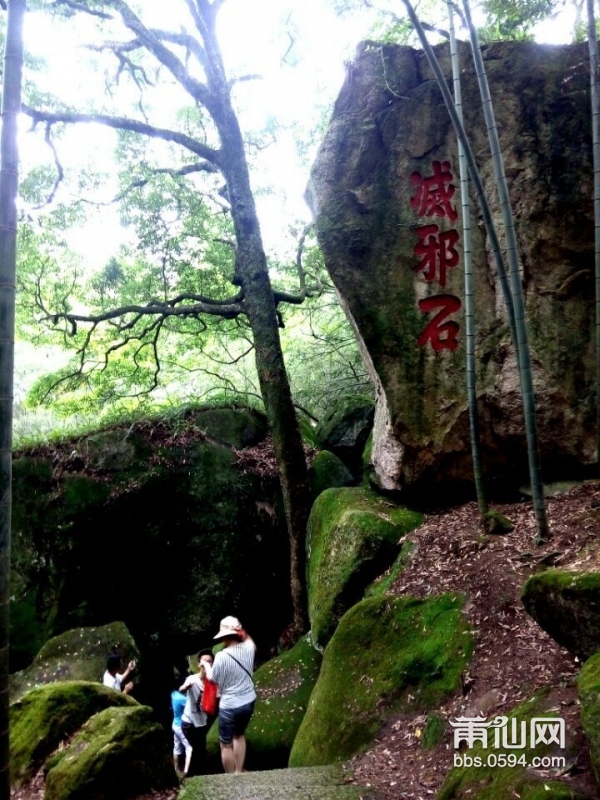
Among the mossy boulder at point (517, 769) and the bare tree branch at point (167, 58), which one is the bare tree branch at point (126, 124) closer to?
→ the bare tree branch at point (167, 58)

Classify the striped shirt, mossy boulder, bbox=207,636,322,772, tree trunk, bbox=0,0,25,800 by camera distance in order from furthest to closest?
mossy boulder, bbox=207,636,322,772
the striped shirt
tree trunk, bbox=0,0,25,800

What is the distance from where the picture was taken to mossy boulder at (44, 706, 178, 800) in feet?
11.5

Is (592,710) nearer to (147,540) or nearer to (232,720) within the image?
(232,720)

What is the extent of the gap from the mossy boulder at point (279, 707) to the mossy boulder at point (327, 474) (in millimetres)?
2394

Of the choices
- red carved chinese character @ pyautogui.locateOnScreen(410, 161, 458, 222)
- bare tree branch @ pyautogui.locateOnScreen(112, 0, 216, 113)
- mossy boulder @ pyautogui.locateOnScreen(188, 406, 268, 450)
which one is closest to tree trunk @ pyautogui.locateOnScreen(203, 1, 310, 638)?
bare tree branch @ pyautogui.locateOnScreen(112, 0, 216, 113)

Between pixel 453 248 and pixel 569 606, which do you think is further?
pixel 453 248

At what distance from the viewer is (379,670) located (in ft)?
15.8

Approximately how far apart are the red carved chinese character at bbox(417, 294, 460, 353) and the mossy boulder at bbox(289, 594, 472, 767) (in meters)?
2.86

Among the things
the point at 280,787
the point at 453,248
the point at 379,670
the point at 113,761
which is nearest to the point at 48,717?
the point at 113,761

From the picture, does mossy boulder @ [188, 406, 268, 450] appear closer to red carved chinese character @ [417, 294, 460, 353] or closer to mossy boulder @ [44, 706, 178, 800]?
red carved chinese character @ [417, 294, 460, 353]

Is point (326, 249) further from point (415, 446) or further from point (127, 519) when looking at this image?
point (127, 519)

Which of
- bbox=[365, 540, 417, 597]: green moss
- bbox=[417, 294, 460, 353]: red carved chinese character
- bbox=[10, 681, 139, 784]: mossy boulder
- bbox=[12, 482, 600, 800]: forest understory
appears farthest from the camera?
bbox=[417, 294, 460, 353]: red carved chinese character

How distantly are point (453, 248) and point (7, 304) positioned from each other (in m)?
5.08

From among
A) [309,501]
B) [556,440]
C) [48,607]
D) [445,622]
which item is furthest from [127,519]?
[556,440]
